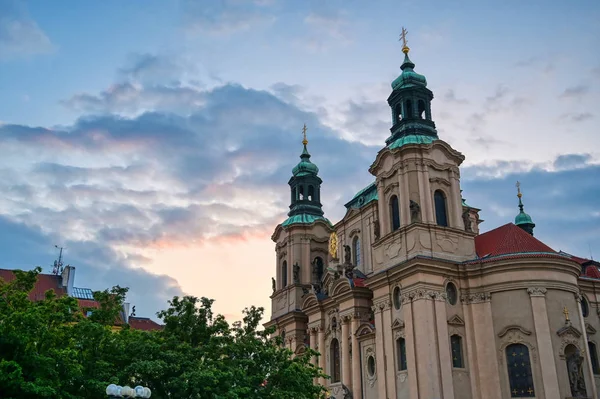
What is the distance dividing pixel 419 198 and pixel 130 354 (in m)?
19.0

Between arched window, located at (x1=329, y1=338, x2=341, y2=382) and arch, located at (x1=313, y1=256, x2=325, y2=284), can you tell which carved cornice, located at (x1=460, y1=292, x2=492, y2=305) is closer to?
arched window, located at (x1=329, y1=338, x2=341, y2=382)

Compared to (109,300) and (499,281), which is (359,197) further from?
(109,300)

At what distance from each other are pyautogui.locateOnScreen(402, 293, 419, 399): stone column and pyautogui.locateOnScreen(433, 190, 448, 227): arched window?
5.18 metres

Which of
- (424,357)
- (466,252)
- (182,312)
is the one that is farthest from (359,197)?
(182,312)

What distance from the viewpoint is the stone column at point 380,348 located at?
34.4 metres

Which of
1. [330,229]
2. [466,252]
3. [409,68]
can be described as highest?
[409,68]

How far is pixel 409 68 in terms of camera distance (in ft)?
137

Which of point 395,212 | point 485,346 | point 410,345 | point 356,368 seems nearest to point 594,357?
point 485,346

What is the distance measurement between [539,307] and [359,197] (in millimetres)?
18256

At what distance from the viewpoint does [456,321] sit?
3306 cm

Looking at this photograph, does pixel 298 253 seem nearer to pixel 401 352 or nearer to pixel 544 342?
pixel 401 352

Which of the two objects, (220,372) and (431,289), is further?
(431,289)

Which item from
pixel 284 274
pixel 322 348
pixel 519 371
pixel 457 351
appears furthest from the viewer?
pixel 284 274

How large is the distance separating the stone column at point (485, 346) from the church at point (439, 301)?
2.1 inches
